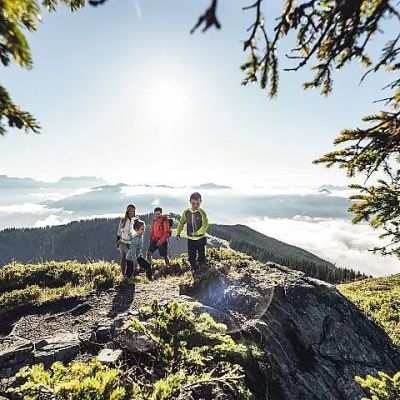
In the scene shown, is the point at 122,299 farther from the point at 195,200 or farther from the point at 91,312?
the point at 195,200

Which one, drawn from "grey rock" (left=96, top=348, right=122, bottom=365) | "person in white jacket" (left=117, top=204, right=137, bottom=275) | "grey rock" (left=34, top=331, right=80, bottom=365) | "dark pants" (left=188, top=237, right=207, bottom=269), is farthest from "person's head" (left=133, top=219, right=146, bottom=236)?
"grey rock" (left=96, top=348, right=122, bottom=365)

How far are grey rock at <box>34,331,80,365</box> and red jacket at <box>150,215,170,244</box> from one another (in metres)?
7.54

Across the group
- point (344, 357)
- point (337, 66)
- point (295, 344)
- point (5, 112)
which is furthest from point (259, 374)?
point (5, 112)

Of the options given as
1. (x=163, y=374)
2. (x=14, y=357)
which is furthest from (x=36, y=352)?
(x=163, y=374)

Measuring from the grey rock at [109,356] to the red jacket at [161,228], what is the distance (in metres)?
8.73

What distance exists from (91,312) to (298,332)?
5.85 m

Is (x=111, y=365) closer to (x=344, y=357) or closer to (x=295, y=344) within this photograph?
(x=295, y=344)

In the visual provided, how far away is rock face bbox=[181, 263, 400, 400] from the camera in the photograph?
687 centimetres

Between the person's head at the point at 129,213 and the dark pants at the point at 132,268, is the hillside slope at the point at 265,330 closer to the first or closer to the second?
the dark pants at the point at 132,268

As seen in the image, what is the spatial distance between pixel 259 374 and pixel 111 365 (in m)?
3.00

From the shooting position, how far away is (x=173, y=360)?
170 inches

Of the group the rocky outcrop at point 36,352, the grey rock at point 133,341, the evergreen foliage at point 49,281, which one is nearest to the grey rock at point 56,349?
the rocky outcrop at point 36,352

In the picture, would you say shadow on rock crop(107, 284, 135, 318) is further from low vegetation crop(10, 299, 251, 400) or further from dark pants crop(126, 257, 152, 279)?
low vegetation crop(10, 299, 251, 400)

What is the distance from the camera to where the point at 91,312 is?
8.98m
